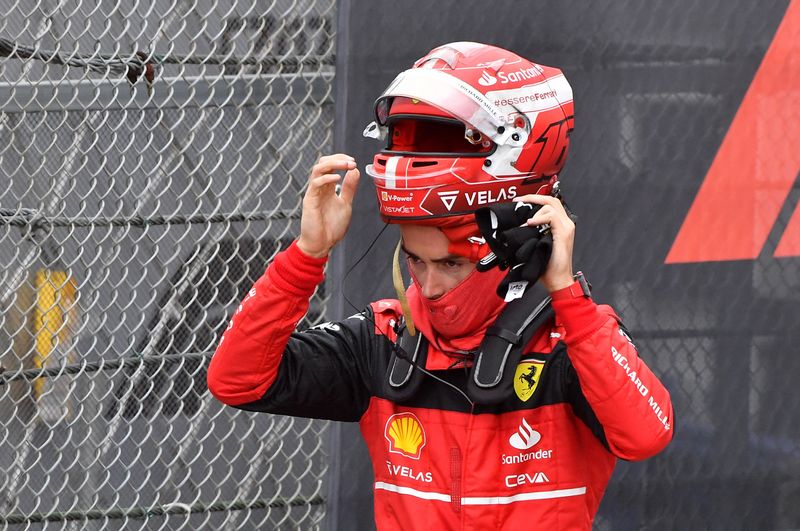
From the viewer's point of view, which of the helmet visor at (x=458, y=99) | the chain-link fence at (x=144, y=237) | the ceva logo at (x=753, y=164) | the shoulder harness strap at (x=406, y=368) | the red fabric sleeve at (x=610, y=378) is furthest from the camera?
the ceva logo at (x=753, y=164)

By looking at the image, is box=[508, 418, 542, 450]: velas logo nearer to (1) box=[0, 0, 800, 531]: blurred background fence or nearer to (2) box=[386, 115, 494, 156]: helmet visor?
(2) box=[386, 115, 494, 156]: helmet visor

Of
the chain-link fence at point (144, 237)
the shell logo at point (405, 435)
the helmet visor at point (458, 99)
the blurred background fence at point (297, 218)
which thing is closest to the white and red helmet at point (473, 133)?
the helmet visor at point (458, 99)

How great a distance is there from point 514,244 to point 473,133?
249 mm

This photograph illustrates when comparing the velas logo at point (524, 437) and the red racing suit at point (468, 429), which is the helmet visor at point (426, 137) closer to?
the red racing suit at point (468, 429)

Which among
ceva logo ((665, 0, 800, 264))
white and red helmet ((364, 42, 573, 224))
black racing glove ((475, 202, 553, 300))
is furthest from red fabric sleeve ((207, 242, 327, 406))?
ceva logo ((665, 0, 800, 264))

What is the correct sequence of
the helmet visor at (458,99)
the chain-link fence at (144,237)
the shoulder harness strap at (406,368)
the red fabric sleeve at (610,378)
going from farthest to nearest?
the chain-link fence at (144,237) → the shoulder harness strap at (406,368) → the helmet visor at (458,99) → the red fabric sleeve at (610,378)

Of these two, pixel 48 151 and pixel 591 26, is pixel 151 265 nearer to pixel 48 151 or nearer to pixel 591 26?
pixel 48 151

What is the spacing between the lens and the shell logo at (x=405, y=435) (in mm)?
2291

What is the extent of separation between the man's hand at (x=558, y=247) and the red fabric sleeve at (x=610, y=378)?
0.07 feet

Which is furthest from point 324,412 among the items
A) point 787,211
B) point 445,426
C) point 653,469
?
point 787,211

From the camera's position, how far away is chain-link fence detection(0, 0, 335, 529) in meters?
3.51

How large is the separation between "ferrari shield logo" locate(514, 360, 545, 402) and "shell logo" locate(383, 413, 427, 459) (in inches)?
8.3

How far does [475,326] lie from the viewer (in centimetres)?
229

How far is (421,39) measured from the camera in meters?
3.53
